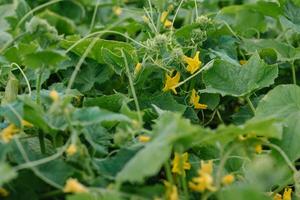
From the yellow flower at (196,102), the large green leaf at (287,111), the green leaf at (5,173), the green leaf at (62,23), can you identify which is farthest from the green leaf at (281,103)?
the green leaf at (62,23)

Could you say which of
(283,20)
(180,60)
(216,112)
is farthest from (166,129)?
(283,20)

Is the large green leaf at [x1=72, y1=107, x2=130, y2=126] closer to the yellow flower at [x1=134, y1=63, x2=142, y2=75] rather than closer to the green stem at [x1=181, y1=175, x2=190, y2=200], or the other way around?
the green stem at [x1=181, y1=175, x2=190, y2=200]

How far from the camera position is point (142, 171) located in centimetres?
82

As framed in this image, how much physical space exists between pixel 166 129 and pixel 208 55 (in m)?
0.51

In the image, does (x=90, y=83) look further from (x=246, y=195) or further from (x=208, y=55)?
(x=246, y=195)

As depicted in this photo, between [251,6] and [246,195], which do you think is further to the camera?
[251,6]

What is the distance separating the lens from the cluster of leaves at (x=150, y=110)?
2.95 feet

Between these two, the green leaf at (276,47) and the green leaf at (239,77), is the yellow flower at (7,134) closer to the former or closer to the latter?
the green leaf at (239,77)

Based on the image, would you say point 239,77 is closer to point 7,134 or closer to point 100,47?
point 100,47

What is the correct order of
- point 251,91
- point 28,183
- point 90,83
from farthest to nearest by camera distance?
point 90,83 → point 251,91 → point 28,183

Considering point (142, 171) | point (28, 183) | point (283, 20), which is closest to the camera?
point (142, 171)

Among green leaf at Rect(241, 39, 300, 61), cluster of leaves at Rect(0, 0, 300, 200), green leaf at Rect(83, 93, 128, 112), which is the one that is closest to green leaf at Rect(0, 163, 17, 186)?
cluster of leaves at Rect(0, 0, 300, 200)

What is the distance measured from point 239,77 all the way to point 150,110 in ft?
0.73

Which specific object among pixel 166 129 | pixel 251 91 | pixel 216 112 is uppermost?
pixel 166 129
